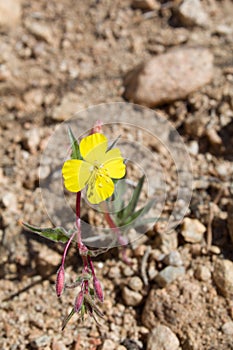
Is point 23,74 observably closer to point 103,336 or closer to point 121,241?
point 121,241

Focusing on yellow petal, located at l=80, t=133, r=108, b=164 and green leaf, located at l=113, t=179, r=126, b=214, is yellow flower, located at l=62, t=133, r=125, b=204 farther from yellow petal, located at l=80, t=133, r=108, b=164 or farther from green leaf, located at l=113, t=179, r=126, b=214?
green leaf, located at l=113, t=179, r=126, b=214

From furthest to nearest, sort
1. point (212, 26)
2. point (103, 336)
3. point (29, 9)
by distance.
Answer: point (29, 9) < point (212, 26) < point (103, 336)

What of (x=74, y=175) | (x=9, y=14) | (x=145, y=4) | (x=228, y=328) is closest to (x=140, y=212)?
(x=74, y=175)

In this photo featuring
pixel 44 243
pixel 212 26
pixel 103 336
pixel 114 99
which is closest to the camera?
pixel 103 336

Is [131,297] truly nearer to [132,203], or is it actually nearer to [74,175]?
[132,203]

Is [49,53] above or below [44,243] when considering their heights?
above

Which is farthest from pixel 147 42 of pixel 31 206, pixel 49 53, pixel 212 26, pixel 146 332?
pixel 146 332

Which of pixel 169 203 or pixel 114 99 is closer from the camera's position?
pixel 169 203
